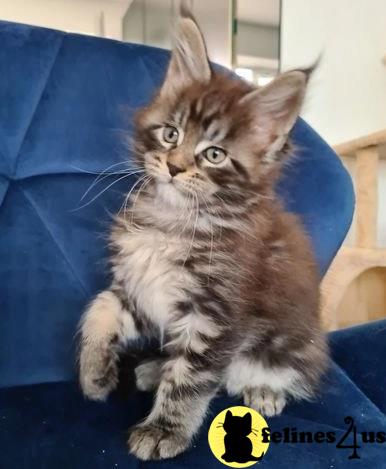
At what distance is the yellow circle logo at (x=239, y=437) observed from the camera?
95 centimetres

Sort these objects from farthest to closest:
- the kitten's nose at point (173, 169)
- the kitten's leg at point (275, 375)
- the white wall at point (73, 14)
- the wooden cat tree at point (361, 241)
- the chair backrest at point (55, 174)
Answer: the white wall at point (73, 14)
the wooden cat tree at point (361, 241)
the chair backrest at point (55, 174)
the kitten's leg at point (275, 375)
the kitten's nose at point (173, 169)

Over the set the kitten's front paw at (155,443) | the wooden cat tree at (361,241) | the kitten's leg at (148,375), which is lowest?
the wooden cat tree at (361,241)

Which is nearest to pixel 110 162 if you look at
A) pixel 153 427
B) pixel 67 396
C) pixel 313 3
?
pixel 67 396

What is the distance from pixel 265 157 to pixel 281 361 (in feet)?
1.42

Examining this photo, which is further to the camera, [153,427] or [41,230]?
[41,230]

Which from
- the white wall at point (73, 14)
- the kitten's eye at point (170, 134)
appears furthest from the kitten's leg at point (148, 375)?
the white wall at point (73, 14)

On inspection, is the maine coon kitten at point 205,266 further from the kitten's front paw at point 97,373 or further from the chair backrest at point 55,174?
the chair backrest at point 55,174

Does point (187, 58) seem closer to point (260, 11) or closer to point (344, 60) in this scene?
point (260, 11)

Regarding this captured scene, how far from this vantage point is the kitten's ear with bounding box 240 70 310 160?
1067 millimetres

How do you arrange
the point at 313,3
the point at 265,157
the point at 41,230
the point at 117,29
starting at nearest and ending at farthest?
the point at 265,157 → the point at 41,230 → the point at 313,3 → the point at 117,29

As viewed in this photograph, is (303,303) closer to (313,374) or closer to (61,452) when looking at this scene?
(313,374)

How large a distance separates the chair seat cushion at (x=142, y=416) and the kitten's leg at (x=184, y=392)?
0.03 m

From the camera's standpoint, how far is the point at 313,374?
3.94ft

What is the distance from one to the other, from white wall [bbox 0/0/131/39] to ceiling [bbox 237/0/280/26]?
0.69 metres
